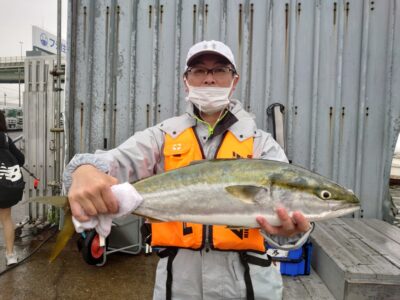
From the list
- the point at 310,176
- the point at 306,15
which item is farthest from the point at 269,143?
the point at 306,15

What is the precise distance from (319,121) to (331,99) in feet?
1.16

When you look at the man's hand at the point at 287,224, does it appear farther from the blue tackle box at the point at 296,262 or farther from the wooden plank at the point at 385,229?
the wooden plank at the point at 385,229

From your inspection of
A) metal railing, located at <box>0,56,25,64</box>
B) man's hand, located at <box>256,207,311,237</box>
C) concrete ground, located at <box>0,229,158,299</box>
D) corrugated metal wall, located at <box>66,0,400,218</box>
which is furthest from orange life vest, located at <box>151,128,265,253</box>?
metal railing, located at <box>0,56,25,64</box>

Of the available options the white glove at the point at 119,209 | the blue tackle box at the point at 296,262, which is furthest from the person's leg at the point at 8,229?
the white glove at the point at 119,209

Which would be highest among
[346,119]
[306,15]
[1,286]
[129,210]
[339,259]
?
[306,15]

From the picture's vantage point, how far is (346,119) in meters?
4.81

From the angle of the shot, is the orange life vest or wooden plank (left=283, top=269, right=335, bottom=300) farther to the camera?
wooden plank (left=283, top=269, right=335, bottom=300)

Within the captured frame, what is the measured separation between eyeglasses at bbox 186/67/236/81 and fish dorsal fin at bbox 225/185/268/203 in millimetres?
906

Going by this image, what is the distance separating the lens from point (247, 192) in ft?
6.04

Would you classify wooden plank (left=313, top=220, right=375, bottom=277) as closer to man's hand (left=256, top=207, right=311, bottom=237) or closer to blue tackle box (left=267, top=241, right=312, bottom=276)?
blue tackle box (left=267, top=241, right=312, bottom=276)

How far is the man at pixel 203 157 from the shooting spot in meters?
2.09

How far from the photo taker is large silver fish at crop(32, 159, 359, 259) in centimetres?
184

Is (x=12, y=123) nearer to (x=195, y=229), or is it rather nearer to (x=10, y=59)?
(x=195, y=229)

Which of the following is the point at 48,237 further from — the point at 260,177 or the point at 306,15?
the point at 306,15
